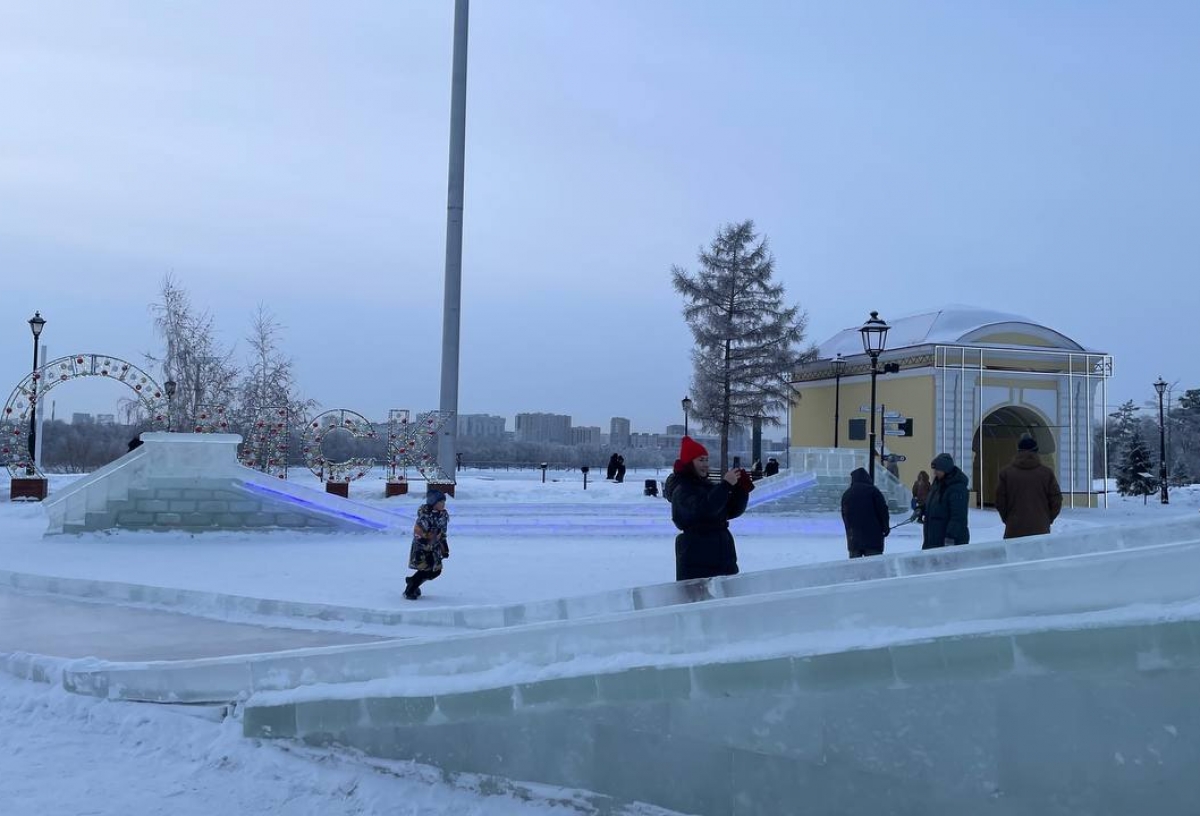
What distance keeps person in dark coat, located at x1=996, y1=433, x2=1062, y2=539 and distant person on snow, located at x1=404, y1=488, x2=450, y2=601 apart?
5.35 meters

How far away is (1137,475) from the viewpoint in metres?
44.4

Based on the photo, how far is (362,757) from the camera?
199 inches

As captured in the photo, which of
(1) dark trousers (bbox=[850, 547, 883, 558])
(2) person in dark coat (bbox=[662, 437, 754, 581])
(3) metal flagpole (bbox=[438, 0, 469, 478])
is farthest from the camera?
(3) metal flagpole (bbox=[438, 0, 469, 478])

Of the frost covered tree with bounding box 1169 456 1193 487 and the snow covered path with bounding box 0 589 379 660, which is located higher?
the frost covered tree with bounding box 1169 456 1193 487

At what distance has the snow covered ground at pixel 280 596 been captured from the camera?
4609 mm

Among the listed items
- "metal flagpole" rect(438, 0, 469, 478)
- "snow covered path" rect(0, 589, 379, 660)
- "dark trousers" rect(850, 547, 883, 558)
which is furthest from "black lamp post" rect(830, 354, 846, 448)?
"snow covered path" rect(0, 589, 379, 660)

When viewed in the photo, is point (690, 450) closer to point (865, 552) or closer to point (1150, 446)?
point (865, 552)

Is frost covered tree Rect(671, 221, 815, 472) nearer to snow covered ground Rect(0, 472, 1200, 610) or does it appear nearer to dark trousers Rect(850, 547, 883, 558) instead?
snow covered ground Rect(0, 472, 1200, 610)

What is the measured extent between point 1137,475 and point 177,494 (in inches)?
1680

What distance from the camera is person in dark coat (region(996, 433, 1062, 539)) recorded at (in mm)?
7926

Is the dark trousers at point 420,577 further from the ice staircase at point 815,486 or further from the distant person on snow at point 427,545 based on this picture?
the ice staircase at point 815,486

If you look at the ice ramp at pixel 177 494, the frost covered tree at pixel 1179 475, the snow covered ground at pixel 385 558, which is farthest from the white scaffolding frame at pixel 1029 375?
the frost covered tree at pixel 1179 475

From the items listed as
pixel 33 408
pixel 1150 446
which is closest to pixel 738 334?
pixel 33 408

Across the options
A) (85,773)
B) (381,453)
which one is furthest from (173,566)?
(381,453)
